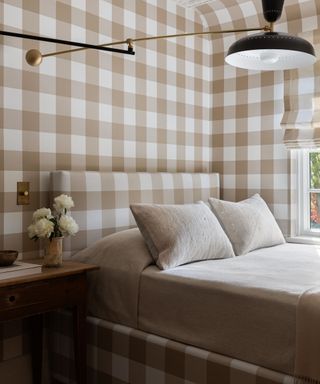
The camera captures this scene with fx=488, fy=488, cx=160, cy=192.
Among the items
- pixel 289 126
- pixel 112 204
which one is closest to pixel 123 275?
pixel 112 204

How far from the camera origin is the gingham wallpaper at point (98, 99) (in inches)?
104

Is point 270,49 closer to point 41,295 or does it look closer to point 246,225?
point 246,225

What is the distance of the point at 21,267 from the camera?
235cm

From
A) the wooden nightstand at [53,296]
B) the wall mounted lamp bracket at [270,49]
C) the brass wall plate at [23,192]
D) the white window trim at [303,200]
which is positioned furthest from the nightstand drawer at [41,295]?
the white window trim at [303,200]

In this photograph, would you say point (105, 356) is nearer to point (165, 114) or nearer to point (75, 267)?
point (75, 267)

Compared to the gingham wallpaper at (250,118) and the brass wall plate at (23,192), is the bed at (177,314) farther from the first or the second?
the gingham wallpaper at (250,118)

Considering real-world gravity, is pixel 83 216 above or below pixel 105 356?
above

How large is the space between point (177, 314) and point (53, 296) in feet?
1.90

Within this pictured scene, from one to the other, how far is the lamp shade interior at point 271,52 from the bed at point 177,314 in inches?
39.2

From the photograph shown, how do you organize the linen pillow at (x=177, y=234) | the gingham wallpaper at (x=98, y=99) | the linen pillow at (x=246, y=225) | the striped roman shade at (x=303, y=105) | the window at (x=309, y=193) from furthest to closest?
the window at (x=309, y=193) → the striped roman shade at (x=303, y=105) → the linen pillow at (x=246, y=225) → the gingham wallpaper at (x=98, y=99) → the linen pillow at (x=177, y=234)

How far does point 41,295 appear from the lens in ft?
7.21

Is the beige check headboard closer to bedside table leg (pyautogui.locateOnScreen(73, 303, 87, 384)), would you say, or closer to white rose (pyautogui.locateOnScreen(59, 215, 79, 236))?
white rose (pyautogui.locateOnScreen(59, 215, 79, 236))

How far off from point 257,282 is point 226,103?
6.92 ft

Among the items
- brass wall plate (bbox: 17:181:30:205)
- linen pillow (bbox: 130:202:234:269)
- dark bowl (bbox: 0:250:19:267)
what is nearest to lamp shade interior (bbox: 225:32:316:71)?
linen pillow (bbox: 130:202:234:269)
